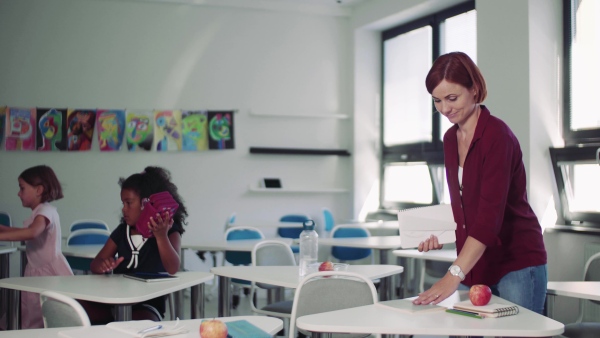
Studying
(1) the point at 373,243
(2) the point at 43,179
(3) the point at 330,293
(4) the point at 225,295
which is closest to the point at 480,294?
(3) the point at 330,293

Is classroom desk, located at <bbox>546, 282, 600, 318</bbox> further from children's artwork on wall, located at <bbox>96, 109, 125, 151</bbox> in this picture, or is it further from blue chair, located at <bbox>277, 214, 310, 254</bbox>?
children's artwork on wall, located at <bbox>96, 109, 125, 151</bbox>

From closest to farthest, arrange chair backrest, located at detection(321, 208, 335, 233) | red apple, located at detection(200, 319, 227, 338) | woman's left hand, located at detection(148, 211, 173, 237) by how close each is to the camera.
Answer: red apple, located at detection(200, 319, 227, 338) < woman's left hand, located at detection(148, 211, 173, 237) < chair backrest, located at detection(321, 208, 335, 233)

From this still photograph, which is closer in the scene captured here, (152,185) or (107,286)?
(107,286)

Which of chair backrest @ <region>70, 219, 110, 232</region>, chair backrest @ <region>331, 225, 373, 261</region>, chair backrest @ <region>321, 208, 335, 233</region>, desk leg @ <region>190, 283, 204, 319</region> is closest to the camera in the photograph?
desk leg @ <region>190, 283, 204, 319</region>

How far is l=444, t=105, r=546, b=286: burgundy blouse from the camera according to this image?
2.26 m

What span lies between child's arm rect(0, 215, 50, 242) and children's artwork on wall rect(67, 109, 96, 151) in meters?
3.71

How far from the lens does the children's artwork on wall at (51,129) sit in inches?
297

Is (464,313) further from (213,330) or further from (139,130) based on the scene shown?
(139,130)

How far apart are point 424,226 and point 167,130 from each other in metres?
5.75

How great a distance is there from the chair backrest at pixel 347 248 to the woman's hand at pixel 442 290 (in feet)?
13.1

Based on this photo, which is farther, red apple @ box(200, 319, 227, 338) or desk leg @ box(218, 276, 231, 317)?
desk leg @ box(218, 276, 231, 317)

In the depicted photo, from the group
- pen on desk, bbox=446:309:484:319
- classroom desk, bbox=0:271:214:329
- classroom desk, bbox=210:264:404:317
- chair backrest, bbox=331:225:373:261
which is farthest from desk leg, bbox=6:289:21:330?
chair backrest, bbox=331:225:373:261

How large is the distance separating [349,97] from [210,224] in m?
2.42

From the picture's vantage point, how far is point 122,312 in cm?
307
